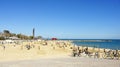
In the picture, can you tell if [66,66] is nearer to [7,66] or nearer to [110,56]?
[7,66]

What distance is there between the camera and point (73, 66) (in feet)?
57.8

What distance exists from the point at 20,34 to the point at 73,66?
9615 cm

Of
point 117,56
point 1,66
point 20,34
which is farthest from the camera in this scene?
point 20,34

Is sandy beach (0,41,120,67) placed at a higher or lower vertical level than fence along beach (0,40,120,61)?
lower

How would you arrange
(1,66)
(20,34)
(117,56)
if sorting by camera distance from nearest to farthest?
(1,66) → (117,56) → (20,34)

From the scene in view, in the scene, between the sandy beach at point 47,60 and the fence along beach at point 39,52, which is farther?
the fence along beach at point 39,52

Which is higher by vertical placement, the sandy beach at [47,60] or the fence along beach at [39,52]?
the fence along beach at [39,52]

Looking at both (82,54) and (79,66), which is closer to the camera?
(79,66)

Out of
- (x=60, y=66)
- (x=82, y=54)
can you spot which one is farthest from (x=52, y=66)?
(x=82, y=54)

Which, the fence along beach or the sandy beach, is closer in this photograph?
the sandy beach

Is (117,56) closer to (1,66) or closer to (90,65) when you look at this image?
(90,65)

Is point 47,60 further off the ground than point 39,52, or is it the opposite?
point 39,52

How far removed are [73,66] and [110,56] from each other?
914 cm

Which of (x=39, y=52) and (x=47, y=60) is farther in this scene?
(x=39, y=52)
